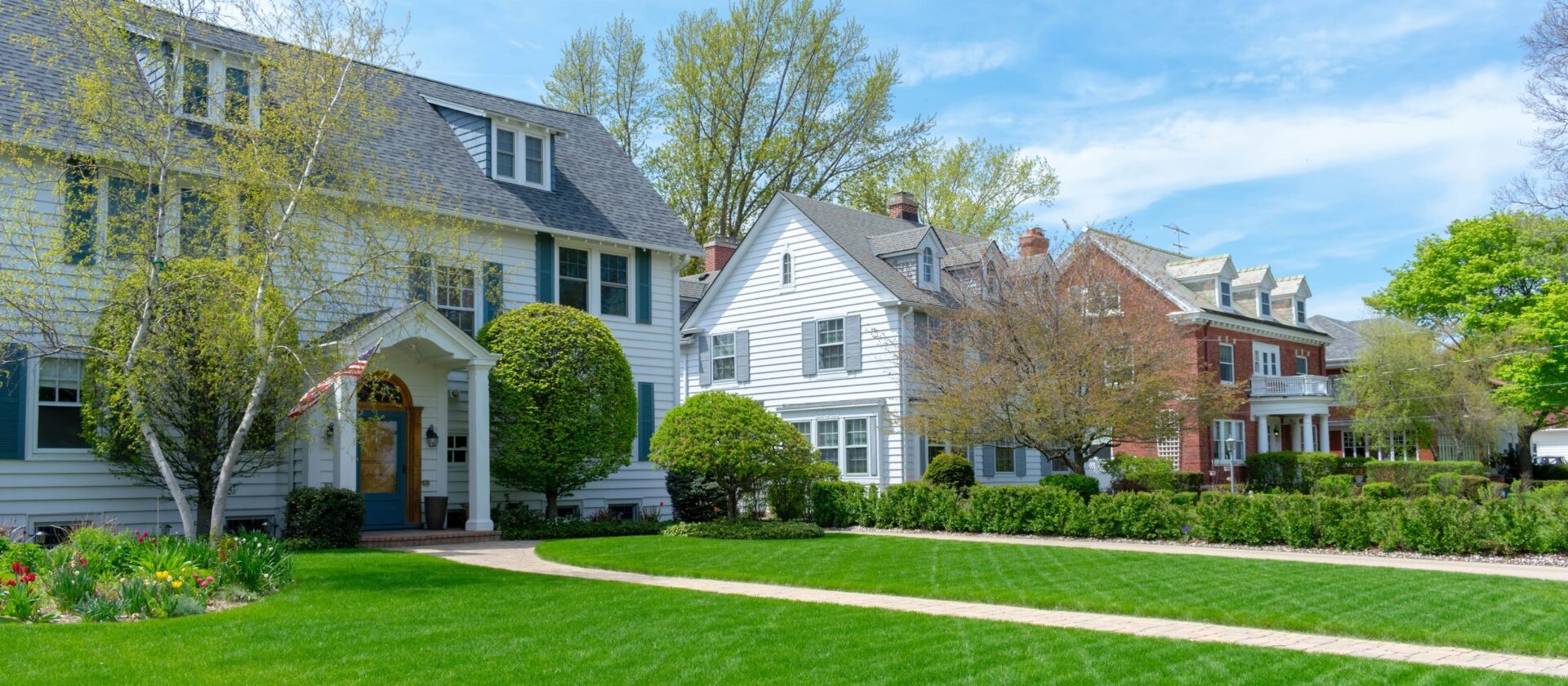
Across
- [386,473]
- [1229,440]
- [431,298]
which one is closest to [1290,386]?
[1229,440]

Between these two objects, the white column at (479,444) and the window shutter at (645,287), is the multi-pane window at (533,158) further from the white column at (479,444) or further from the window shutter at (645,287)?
the white column at (479,444)

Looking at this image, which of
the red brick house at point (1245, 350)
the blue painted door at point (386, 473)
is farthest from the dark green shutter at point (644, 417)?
the red brick house at point (1245, 350)

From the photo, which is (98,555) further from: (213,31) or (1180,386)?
(1180,386)

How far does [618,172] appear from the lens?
2295 cm

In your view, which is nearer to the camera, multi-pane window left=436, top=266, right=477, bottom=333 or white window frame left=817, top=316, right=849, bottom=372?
multi-pane window left=436, top=266, right=477, bottom=333

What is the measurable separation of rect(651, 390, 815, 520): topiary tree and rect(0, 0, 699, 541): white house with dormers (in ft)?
8.84

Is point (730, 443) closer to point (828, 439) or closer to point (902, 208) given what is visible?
point (828, 439)

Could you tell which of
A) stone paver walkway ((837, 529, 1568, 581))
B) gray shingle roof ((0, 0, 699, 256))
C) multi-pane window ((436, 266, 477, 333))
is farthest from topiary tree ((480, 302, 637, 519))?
stone paver walkway ((837, 529, 1568, 581))

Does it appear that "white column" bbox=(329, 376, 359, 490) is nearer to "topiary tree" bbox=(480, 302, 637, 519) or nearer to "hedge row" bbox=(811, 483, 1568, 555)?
"topiary tree" bbox=(480, 302, 637, 519)

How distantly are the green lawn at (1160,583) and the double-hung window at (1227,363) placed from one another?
22.3 meters

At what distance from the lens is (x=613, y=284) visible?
68.8 ft

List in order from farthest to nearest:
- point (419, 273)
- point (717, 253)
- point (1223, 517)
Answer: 1. point (717, 253)
2. point (1223, 517)
3. point (419, 273)

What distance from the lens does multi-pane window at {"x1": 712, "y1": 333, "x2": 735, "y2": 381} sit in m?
30.1

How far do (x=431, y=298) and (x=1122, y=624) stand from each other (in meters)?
9.57
